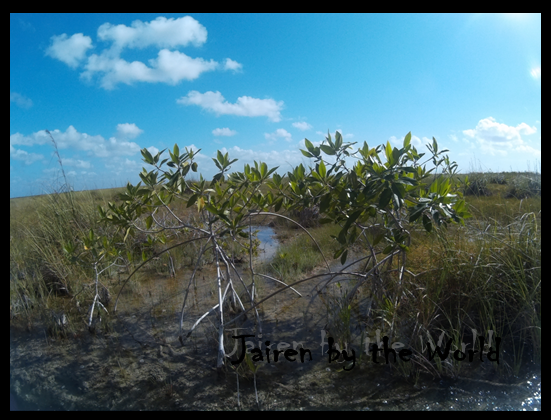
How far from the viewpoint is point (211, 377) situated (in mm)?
2621

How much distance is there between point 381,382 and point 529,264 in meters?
1.60

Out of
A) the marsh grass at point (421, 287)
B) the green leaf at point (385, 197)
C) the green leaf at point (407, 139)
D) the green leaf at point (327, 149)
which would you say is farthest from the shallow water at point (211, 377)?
the green leaf at point (407, 139)

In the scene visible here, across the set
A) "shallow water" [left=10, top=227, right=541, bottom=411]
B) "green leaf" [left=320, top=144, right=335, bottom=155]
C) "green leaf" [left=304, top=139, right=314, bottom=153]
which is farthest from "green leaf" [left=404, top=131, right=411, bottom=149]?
"shallow water" [left=10, top=227, right=541, bottom=411]

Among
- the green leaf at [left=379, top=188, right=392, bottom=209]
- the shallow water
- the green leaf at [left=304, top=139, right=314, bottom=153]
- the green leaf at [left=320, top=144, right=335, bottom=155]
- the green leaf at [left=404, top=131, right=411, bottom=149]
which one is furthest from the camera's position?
the green leaf at [left=304, top=139, right=314, bottom=153]

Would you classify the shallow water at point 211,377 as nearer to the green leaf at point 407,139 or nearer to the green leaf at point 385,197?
the green leaf at point 385,197

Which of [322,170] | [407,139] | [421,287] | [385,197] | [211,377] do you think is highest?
[407,139]

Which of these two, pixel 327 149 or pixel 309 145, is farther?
pixel 309 145

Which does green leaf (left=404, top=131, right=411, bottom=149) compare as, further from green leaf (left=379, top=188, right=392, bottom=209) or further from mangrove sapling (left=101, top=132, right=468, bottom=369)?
green leaf (left=379, top=188, right=392, bottom=209)

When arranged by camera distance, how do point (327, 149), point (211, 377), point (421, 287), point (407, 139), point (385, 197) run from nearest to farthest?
point (385, 197), point (211, 377), point (407, 139), point (327, 149), point (421, 287)

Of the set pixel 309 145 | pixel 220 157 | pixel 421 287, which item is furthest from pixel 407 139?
pixel 220 157

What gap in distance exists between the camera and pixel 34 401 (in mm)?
2438

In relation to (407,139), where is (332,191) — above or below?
below

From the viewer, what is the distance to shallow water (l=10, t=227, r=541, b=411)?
2256mm

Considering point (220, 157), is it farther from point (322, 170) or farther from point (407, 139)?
point (407, 139)
